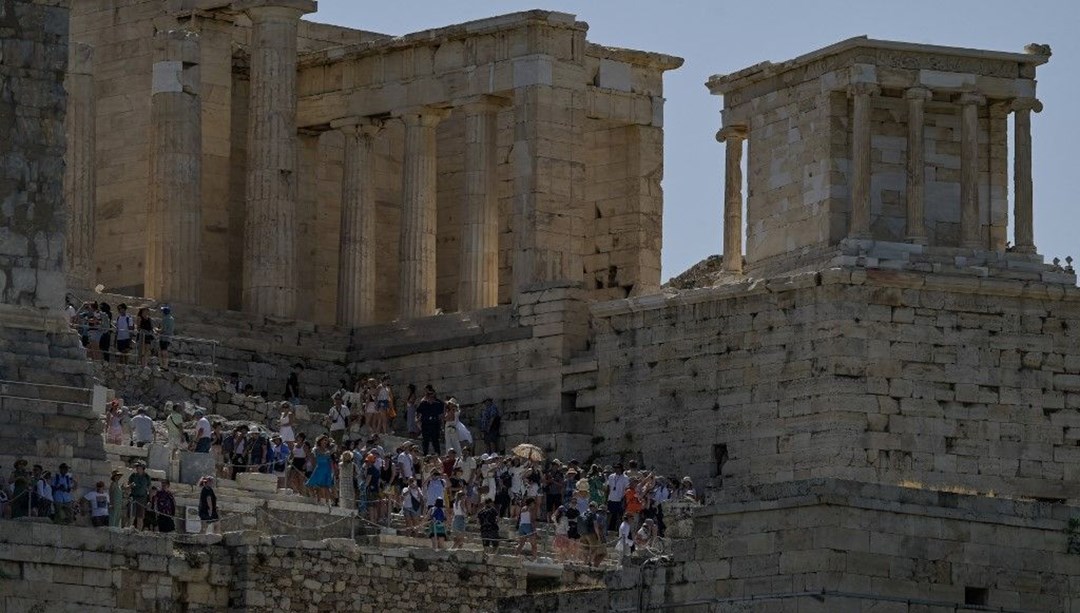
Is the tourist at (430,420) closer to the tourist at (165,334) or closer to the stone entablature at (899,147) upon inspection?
the tourist at (165,334)

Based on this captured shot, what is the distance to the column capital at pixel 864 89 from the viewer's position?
69.4m

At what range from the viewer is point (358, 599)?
186 feet

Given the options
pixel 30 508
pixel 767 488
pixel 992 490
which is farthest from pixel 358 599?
pixel 992 490

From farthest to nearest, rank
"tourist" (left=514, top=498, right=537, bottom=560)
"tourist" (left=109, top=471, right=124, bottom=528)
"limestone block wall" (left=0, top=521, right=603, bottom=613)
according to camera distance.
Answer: "tourist" (left=514, top=498, right=537, bottom=560)
"tourist" (left=109, top=471, right=124, bottom=528)
"limestone block wall" (left=0, top=521, right=603, bottom=613)

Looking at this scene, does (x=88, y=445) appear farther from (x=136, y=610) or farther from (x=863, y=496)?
(x=863, y=496)

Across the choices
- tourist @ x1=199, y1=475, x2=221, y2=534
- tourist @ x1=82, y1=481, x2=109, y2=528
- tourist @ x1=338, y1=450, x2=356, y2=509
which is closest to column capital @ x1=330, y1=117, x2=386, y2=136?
tourist @ x1=338, y1=450, x2=356, y2=509

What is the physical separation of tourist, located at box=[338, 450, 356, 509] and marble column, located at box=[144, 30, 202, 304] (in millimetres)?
15207

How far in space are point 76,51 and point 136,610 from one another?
21670 mm

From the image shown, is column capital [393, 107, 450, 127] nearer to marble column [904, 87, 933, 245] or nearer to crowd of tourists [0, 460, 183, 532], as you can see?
marble column [904, 87, 933, 245]

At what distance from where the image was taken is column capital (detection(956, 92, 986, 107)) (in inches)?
2761

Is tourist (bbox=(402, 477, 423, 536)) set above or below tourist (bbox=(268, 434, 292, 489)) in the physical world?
below

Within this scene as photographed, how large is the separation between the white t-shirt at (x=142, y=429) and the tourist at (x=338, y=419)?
5788mm

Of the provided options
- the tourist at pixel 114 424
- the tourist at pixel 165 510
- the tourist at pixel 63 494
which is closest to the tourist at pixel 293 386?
the tourist at pixel 114 424

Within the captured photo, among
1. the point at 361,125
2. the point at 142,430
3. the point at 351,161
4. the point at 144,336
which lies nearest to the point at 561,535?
the point at 142,430
